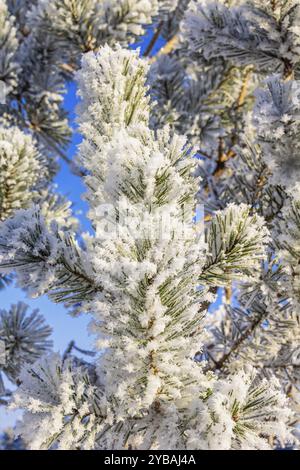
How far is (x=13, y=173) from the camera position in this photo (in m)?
2.56

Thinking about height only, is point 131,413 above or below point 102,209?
below

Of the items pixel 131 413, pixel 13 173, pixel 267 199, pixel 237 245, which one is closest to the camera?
pixel 131 413

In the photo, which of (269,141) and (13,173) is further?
(13,173)

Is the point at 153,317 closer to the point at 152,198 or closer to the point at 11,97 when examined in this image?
the point at 152,198

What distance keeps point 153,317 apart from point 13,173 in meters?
1.85

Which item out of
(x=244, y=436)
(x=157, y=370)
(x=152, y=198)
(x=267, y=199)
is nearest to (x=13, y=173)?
(x=267, y=199)

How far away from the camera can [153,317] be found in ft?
3.34

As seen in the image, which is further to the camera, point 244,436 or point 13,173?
point 13,173

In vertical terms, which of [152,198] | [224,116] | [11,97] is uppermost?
[11,97]

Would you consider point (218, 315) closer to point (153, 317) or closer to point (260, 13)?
point (260, 13)

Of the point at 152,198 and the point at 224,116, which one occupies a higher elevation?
the point at 224,116

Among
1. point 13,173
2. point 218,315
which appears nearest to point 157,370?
point 13,173
